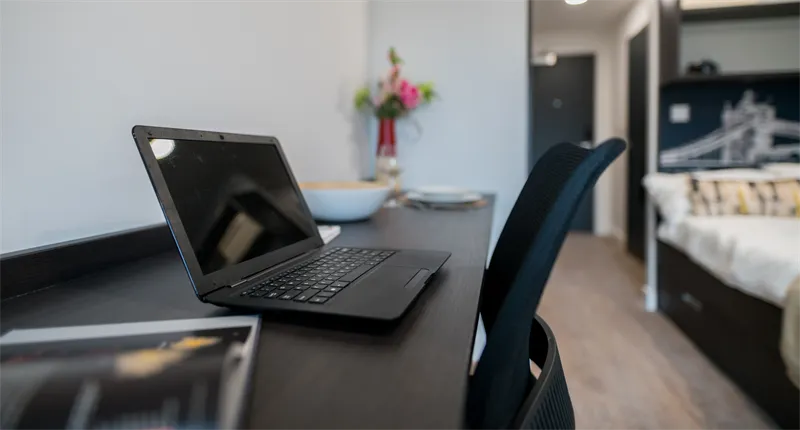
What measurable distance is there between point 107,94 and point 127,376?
62cm

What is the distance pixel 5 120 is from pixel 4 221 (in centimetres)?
14

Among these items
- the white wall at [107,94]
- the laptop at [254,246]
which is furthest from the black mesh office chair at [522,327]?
the white wall at [107,94]

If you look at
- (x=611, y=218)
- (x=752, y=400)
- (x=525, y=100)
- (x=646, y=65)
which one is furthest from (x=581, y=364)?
(x=611, y=218)

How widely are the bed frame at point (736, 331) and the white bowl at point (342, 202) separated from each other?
1.44 meters

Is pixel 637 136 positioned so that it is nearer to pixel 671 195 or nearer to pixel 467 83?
A: pixel 671 195

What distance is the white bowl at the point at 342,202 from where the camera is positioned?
1186 millimetres

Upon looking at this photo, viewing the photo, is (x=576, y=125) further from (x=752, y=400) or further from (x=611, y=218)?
(x=752, y=400)

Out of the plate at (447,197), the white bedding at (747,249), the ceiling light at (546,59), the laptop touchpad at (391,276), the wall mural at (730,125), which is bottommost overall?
the white bedding at (747,249)

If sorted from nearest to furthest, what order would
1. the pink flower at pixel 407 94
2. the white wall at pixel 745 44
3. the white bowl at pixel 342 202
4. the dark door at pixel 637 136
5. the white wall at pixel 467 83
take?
1. the white bowl at pixel 342 202
2. the pink flower at pixel 407 94
3. the white wall at pixel 467 83
4. the white wall at pixel 745 44
5. the dark door at pixel 637 136

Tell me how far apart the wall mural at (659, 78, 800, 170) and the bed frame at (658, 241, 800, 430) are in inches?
35.8

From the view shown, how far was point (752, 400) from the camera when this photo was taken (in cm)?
182

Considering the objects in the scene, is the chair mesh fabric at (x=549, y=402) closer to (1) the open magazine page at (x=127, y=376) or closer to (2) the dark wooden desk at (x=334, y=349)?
(2) the dark wooden desk at (x=334, y=349)

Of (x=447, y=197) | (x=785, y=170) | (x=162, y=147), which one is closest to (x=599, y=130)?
(x=785, y=170)

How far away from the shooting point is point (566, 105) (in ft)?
18.0
